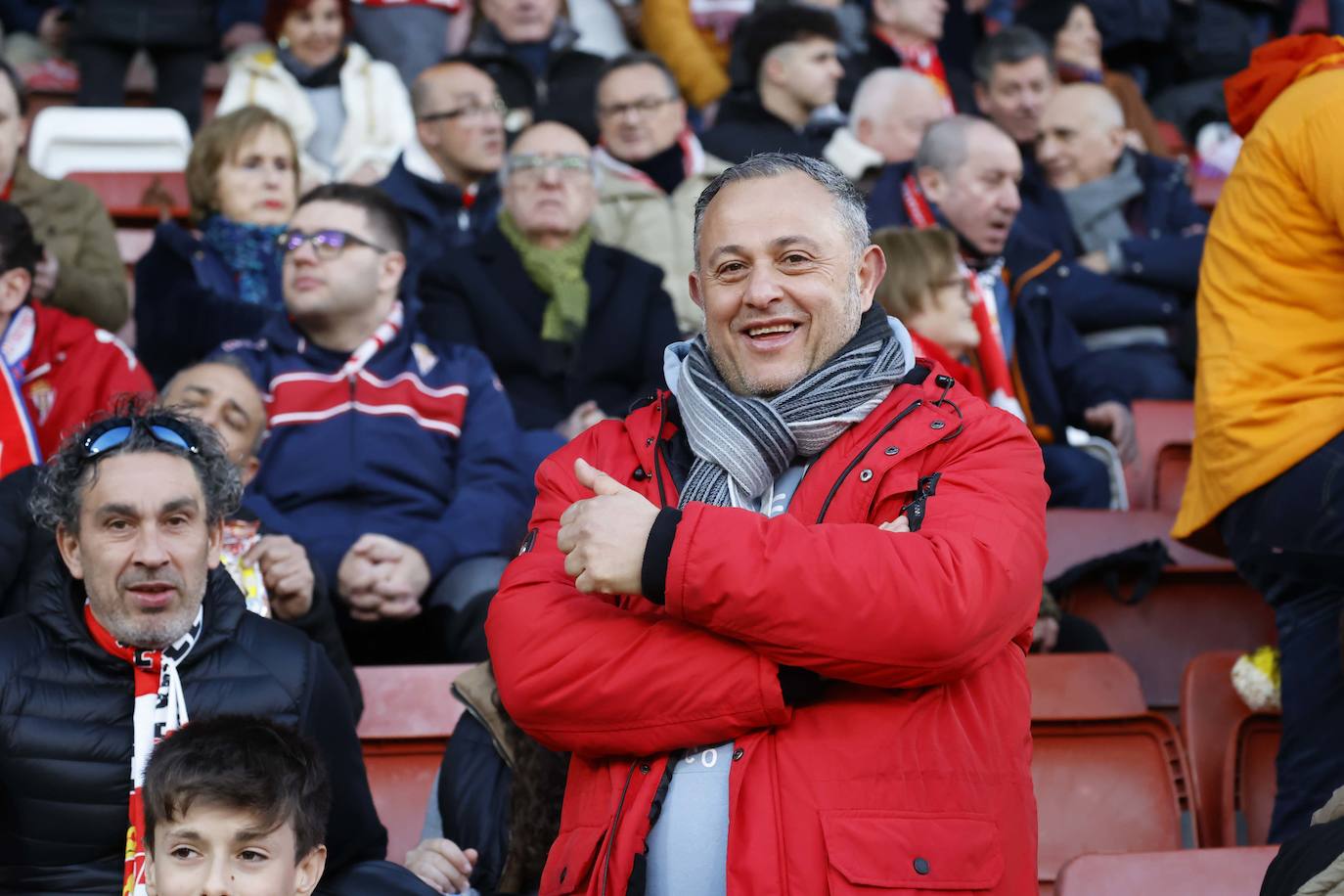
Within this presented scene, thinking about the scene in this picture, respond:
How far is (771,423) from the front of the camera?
253cm

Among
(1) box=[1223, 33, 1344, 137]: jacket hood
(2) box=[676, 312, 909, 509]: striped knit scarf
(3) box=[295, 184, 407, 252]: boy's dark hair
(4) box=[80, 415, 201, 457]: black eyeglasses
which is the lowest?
(4) box=[80, 415, 201, 457]: black eyeglasses

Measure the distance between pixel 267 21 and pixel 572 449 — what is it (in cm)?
537

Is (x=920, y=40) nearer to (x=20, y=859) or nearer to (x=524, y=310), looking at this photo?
(x=524, y=310)

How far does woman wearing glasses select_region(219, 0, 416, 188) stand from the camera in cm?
714

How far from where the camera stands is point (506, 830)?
307 cm

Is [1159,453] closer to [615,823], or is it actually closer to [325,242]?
[325,242]

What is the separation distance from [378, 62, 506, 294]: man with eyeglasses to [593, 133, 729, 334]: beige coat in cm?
43

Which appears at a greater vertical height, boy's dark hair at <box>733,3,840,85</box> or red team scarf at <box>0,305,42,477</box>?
boy's dark hair at <box>733,3,840,85</box>

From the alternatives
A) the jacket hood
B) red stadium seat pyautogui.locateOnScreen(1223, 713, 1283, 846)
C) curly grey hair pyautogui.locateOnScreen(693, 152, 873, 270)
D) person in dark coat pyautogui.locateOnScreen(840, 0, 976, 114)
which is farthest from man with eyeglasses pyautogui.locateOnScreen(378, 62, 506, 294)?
curly grey hair pyautogui.locateOnScreen(693, 152, 873, 270)

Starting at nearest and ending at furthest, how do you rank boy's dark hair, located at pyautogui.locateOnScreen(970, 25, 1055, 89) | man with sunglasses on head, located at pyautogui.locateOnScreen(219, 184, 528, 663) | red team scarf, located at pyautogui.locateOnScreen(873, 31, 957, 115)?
man with sunglasses on head, located at pyautogui.locateOnScreen(219, 184, 528, 663)
boy's dark hair, located at pyautogui.locateOnScreen(970, 25, 1055, 89)
red team scarf, located at pyautogui.locateOnScreen(873, 31, 957, 115)

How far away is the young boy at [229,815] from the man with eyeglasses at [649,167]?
3.67 metres

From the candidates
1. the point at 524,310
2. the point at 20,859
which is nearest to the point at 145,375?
the point at 524,310

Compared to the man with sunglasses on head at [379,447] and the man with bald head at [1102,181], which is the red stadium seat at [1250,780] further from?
the man with bald head at [1102,181]

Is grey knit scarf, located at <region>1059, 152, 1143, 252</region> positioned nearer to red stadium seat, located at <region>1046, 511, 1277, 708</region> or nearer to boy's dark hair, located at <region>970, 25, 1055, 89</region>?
boy's dark hair, located at <region>970, 25, 1055, 89</region>
